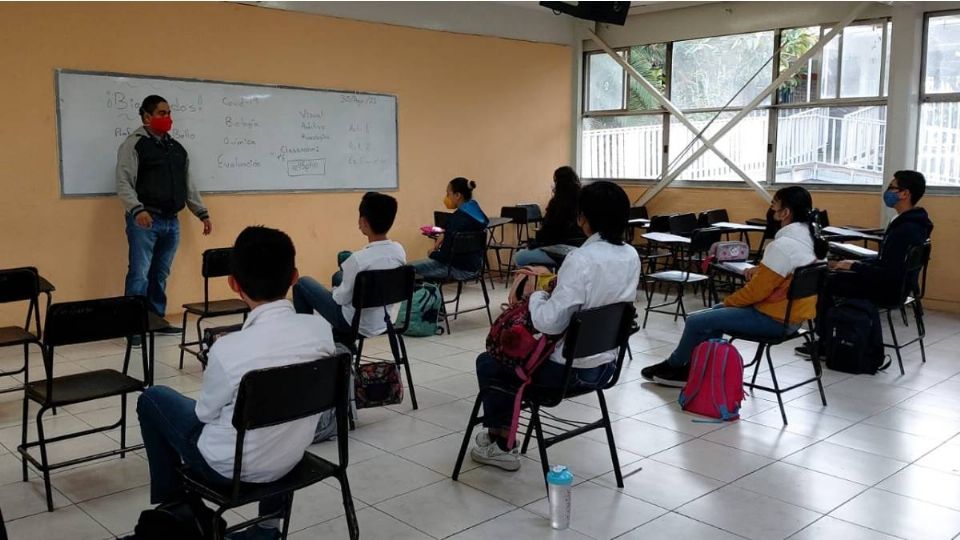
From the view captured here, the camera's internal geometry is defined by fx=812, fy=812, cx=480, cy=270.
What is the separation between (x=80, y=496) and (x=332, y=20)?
16.8 feet

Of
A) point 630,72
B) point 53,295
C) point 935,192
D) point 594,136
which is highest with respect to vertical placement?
point 630,72

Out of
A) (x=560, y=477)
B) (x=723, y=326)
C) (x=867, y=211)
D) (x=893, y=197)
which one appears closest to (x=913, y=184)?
(x=893, y=197)

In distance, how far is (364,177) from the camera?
7523mm

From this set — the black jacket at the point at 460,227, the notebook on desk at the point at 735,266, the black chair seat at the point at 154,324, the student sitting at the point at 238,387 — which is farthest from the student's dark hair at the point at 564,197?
the student sitting at the point at 238,387

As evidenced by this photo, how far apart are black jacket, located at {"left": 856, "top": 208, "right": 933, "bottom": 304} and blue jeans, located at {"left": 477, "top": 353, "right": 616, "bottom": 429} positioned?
261cm

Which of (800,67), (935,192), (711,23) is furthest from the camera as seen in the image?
(711,23)

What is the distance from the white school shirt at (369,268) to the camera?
381cm

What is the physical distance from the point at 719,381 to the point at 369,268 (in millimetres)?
1806

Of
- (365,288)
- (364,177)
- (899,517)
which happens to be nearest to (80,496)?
(365,288)

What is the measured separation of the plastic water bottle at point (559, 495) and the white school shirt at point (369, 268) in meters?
1.44

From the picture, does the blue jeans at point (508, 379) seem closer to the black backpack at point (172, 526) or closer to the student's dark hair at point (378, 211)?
the student's dark hair at point (378, 211)

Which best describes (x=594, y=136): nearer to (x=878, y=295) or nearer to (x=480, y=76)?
(x=480, y=76)

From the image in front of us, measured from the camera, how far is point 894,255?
4906 mm

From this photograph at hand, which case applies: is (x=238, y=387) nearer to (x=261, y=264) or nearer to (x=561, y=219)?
(x=261, y=264)
